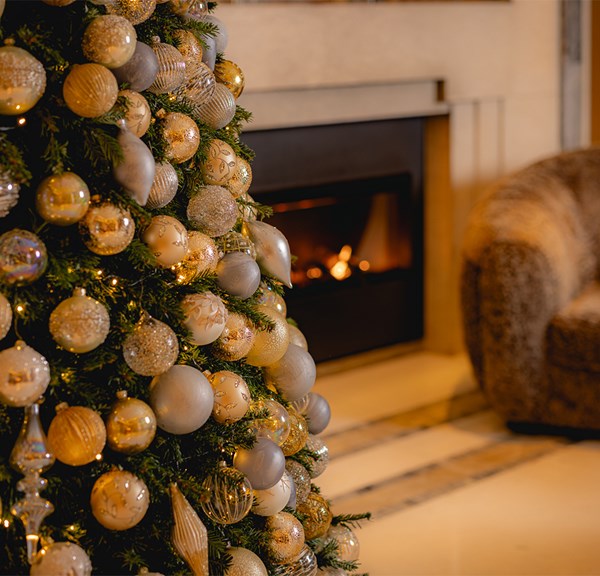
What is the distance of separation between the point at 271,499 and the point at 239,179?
431 mm

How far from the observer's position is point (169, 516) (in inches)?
47.8

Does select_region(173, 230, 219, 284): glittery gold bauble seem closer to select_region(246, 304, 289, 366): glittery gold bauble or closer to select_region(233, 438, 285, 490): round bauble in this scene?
select_region(246, 304, 289, 366): glittery gold bauble

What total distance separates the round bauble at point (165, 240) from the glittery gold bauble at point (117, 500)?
26cm

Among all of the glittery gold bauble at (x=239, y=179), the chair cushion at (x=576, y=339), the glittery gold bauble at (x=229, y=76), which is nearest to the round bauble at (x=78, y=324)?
the glittery gold bauble at (x=239, y=179)

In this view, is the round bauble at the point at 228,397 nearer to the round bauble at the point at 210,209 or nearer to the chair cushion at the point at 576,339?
the round bauble at the point at 210,209

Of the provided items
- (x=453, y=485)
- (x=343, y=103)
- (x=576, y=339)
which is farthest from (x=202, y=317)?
(x=343, y=103)

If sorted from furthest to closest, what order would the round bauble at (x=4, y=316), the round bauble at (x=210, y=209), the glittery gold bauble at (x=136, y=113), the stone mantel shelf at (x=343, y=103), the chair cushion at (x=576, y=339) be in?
1. the stone mantel shelf at (x=343, y=103)
2. the chair cushion at (x=576, y=339)
3. the round bauble at (x=210, y=209)
4. the glittery gold bauble at (x=136, y=113)
5. the round bauble at (x=4, y=316)

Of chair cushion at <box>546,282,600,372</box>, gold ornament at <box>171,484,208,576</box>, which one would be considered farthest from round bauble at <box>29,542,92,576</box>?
chair cushion at <box>546,282,600,372</box>

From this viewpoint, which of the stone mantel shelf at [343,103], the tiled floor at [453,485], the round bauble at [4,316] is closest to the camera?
the round bauble at [4,316]

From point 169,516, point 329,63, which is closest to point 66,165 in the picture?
point 169,516

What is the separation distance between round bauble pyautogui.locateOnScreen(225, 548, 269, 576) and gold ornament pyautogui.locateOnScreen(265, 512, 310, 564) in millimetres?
46

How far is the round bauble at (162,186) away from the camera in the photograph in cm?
121

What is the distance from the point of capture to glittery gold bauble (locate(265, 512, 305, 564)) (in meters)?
1.36

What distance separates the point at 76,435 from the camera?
1.11 m
